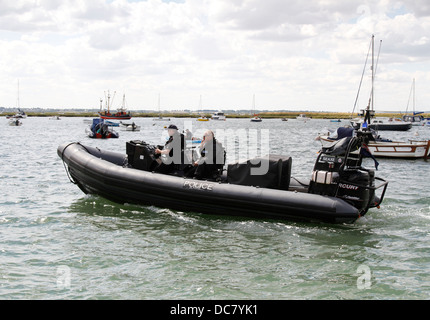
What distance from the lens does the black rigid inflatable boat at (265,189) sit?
709cm

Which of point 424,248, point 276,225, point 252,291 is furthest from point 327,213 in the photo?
point 252,291

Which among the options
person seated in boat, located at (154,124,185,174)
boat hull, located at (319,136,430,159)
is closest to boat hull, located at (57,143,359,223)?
person seated in boat, located at (154,124,185,174)

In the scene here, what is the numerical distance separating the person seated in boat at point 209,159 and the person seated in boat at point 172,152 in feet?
1.61

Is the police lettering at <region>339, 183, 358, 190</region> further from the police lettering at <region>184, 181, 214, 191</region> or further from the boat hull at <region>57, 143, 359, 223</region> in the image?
the police lettering at <region>184, 181, 214, 191</region>

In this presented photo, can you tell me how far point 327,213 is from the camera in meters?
6.95

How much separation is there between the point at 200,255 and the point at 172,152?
3067mm

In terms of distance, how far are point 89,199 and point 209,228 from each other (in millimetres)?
3471

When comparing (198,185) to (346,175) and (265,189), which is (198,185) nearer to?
(265,189)

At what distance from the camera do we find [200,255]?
6172 mm

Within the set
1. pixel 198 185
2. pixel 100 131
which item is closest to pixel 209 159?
pixel 198 185

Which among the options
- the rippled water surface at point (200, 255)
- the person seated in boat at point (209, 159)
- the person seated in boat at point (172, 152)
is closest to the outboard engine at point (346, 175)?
the rippled water surface at point (200, 255)

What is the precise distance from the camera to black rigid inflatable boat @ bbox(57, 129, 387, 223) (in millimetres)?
7086

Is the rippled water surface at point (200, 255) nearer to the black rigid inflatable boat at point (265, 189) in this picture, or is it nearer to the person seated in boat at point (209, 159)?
the black rigid inflatable boat at point (265, 189)

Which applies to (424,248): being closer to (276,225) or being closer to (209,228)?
(276,225)
